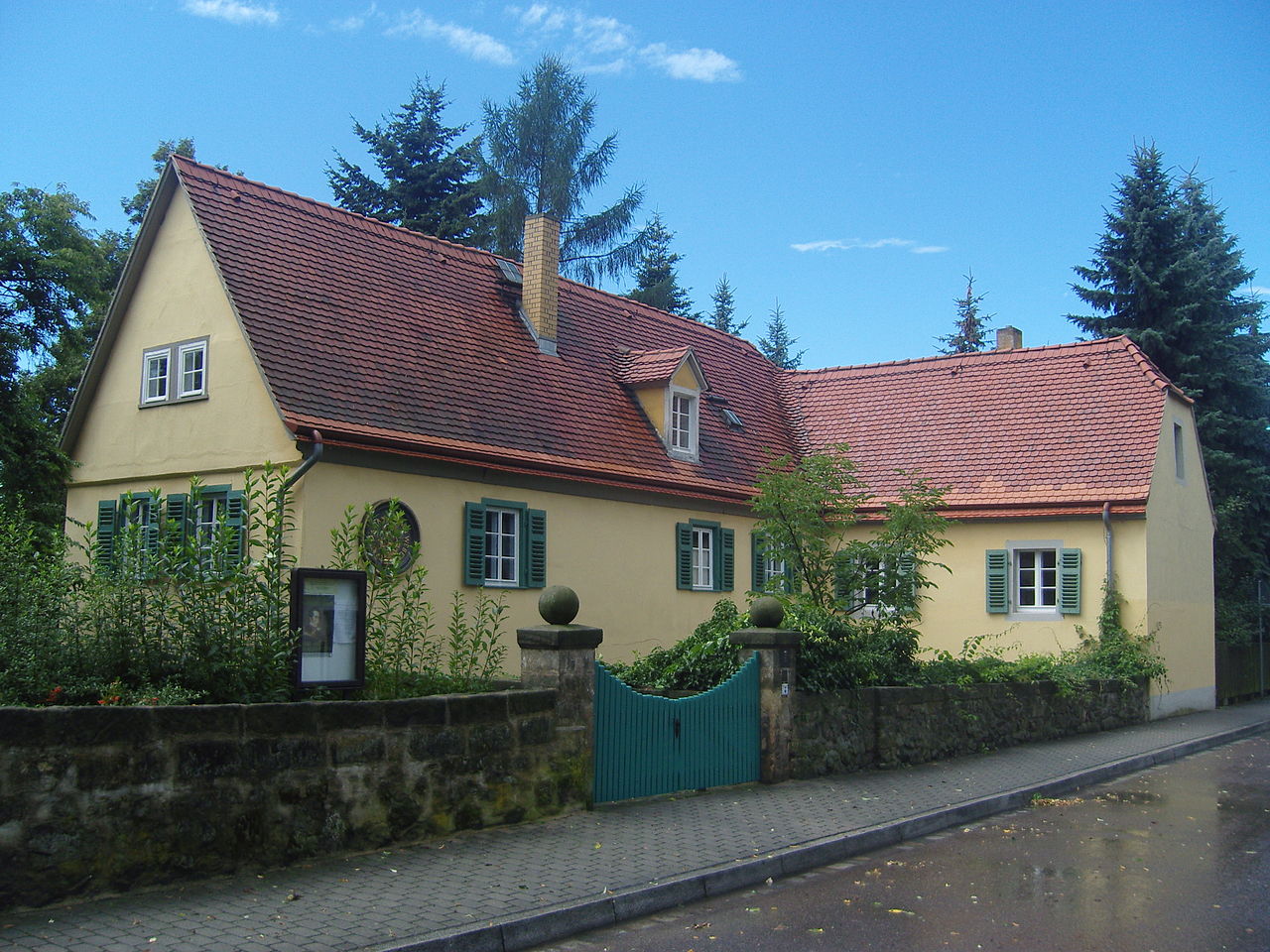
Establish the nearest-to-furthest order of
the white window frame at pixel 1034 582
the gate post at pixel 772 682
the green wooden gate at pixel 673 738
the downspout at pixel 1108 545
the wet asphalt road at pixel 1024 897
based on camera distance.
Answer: the wet asphalt road at pixel 1024 897
the green wooden gate at pixel 673 738
the gate post at pixel 772 682
the downspout at pixel 1108 545
the white window frame at pixel 1034 582

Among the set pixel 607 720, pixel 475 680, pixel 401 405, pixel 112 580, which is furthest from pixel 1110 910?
pixel 401 405

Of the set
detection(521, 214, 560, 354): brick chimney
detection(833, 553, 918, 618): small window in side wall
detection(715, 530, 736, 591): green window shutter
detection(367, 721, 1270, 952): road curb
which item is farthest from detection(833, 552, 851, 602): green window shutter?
detection(521, 214, 560, 354): brick chimney

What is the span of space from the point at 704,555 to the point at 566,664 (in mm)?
11940

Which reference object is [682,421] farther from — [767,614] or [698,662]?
[767,614]

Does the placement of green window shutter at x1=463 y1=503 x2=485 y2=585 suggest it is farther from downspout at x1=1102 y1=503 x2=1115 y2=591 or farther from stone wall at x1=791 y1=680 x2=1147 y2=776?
downspout at x1=1102 y1=503 x2=1115 y2=591

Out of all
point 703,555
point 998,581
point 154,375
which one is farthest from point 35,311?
point 998,581

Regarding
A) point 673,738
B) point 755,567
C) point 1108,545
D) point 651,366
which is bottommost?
point 673,738

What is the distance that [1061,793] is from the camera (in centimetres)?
1341

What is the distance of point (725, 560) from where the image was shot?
2214 centimetres

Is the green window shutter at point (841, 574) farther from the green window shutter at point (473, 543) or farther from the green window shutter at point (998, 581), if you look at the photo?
the green window shutter at point (998, 581)

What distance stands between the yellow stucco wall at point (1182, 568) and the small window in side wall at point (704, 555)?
7509 mm

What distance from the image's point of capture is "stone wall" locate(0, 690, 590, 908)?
6766 mm

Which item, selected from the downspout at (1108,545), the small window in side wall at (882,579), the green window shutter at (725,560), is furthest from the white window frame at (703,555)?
the downspout at (1108,545)

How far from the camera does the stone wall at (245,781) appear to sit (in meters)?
6.77
